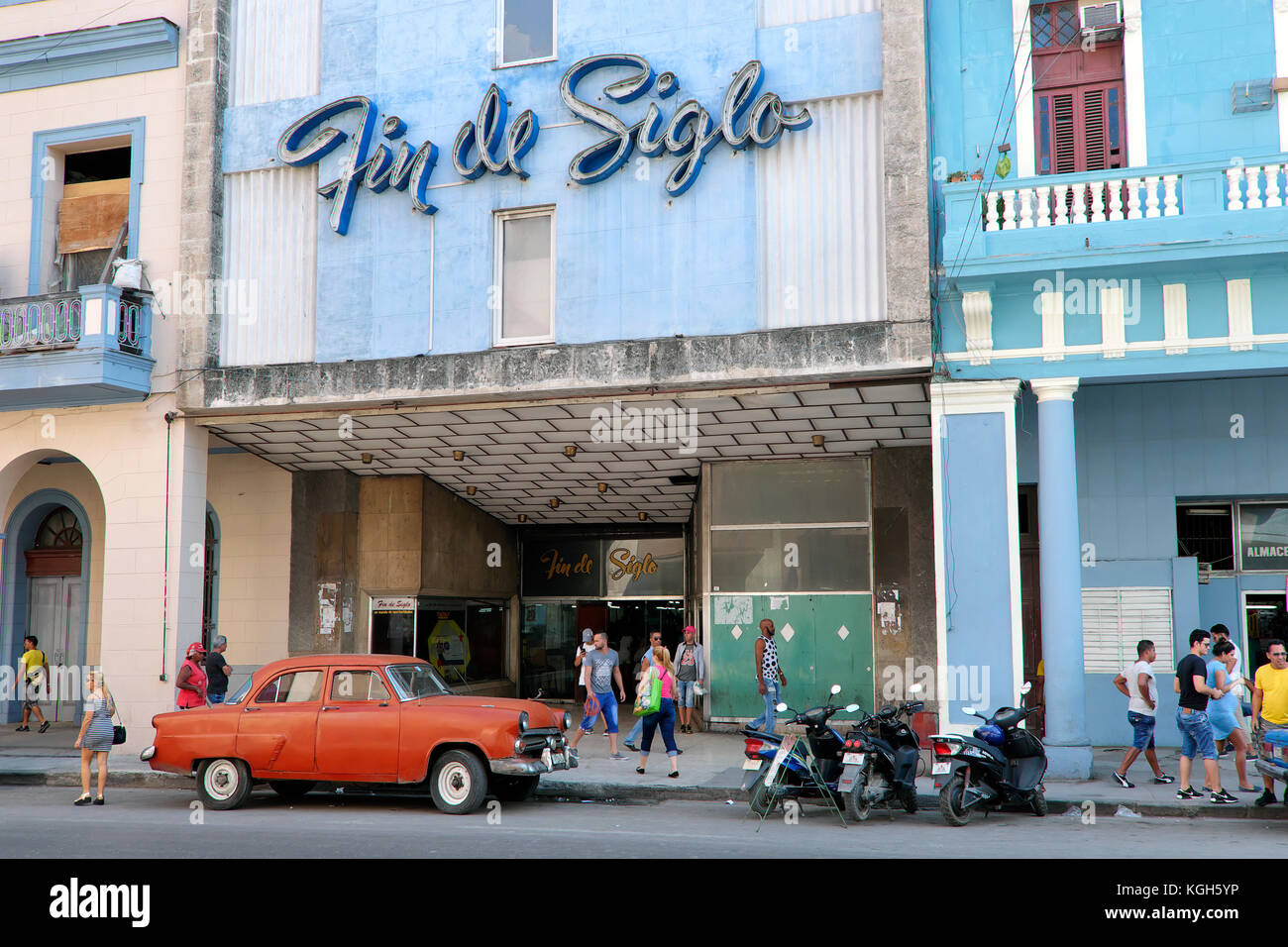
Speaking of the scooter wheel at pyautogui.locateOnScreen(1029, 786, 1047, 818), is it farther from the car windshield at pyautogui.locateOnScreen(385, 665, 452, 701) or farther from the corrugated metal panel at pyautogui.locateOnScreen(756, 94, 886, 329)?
the car windshield at pyautogui.locateOnScreen(385, 665, 452, 701)

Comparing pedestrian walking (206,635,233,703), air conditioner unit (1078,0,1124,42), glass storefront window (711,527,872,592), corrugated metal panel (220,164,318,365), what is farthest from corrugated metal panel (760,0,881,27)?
pedestrian walking (206,635,233,703)

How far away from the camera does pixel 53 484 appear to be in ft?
68.1

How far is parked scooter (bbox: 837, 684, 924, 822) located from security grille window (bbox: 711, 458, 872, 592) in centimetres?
624

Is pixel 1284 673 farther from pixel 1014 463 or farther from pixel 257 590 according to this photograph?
pixel 257 590

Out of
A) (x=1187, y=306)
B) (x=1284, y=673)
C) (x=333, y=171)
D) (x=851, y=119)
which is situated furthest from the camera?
(x=333, y=171)

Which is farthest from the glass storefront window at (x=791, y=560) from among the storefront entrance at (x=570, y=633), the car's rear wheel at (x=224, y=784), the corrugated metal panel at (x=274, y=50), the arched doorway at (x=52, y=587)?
the arched doorway at (x=52, y=587)

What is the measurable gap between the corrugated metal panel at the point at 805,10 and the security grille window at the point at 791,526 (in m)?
6.67

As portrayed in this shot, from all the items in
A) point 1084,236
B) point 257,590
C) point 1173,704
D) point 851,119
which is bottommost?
point 1173,704

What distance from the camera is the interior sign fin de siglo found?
1514 cm

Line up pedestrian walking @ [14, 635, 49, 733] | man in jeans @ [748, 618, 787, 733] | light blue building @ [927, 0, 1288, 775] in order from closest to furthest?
light blue building @ [927, 0, 1288, 775] → man in jeans @ [748, 618, 787, 733] → pedestrian walking @ [14, 635, 49, 733]

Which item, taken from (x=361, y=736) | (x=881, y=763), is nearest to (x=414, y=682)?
(x=361, y=736)

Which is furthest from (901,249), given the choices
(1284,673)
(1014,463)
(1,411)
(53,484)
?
(53,484)

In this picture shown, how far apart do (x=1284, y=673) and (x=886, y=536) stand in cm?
652

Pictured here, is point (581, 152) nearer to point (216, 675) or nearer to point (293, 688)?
point (293, 688)
